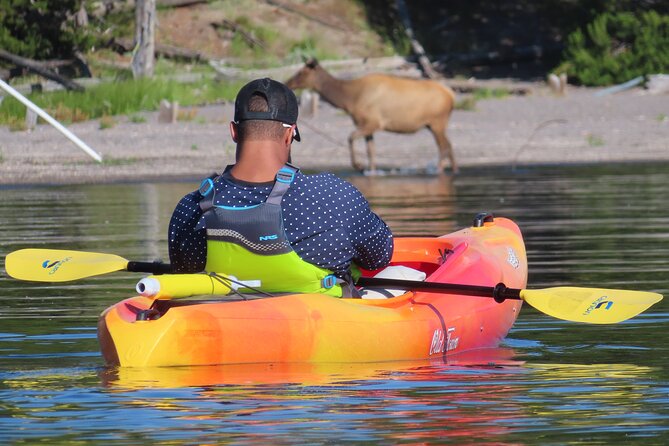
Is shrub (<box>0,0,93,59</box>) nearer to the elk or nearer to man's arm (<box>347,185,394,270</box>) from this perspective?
the elk

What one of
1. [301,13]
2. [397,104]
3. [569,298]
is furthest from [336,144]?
[569,298]

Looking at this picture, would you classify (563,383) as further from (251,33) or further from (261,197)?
(251,33)

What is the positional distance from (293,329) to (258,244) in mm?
416

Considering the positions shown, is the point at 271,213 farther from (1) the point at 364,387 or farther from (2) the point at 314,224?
(1) the point at 364,387

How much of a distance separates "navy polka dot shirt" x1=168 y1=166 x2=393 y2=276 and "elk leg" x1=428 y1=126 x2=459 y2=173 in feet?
54.6

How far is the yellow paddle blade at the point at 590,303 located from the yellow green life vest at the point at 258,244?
1.19 metres

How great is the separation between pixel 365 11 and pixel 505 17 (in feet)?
13.3

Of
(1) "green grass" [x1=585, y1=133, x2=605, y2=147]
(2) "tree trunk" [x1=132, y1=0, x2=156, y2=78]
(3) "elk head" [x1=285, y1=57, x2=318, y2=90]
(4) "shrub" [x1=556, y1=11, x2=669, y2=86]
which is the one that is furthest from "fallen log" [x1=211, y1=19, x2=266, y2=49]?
(1) "green grass" [x1=585, y1=133, x2=605, y2=147]

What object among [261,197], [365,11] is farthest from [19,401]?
[365,11]

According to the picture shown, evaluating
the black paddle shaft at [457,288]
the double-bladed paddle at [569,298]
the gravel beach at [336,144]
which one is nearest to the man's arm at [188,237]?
the double-bladed paddle at [569,298]

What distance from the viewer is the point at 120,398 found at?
6.50 m

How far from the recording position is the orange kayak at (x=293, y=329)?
7020 mm

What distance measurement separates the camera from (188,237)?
24.5 feet

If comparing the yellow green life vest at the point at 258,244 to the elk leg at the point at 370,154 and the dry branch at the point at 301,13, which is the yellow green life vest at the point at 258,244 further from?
the dry branch at the point at 301,13
